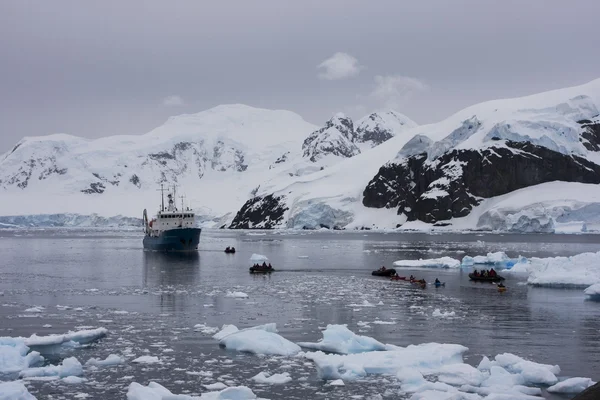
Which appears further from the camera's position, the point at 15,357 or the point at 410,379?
the point at 15,357

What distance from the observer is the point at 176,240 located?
8912cm

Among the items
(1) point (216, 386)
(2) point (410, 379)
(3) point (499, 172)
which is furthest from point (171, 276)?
(3) point (499, 172)

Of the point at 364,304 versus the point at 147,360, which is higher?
the point at 364,304

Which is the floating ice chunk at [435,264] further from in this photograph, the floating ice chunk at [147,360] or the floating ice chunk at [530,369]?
the floating ice chunk at [147,360]

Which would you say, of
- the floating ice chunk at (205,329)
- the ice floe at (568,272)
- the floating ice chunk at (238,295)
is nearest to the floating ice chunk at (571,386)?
the floating ice chunk at (205,329)

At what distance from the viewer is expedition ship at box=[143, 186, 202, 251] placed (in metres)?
88.6

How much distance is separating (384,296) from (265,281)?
12367mm

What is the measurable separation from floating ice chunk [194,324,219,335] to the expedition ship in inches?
2295

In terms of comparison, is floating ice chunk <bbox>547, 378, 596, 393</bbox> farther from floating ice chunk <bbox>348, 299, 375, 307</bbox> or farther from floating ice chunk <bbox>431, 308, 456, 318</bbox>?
floating ice chunk <bbox>348, 299, 375, 307</bbox>

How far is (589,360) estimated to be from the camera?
22875mm

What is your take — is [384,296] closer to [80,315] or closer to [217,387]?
[80,315]

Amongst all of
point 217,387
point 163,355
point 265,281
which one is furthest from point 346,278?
point 217,387

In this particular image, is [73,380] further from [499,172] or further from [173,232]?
[499,172]

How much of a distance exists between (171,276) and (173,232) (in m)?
35.0
